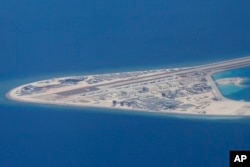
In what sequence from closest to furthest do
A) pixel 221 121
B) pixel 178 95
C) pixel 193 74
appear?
pixel 221 121 < pixel 178 95 < pixel 193 74

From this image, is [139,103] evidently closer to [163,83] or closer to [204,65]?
[163,83]

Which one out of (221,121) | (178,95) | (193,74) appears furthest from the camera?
(193,74)

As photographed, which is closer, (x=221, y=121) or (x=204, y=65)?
(x=221, y=121)

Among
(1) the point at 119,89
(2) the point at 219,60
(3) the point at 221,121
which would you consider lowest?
(3) the point at 221,121

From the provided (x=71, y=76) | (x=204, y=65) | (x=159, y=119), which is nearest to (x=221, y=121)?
(x=159, y=119)

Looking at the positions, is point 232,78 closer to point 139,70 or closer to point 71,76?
point 139,70

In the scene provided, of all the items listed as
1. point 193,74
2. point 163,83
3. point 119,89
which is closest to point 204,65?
point 193,74

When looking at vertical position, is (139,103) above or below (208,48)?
below
